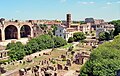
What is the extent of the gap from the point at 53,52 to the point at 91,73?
22.2 meters

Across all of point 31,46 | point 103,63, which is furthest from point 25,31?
point 103,63

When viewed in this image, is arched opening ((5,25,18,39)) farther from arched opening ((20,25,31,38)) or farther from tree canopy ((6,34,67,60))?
tree canopy ((6,34,67,60))

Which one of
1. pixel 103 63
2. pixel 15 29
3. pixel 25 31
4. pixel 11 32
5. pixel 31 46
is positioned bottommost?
pixel 31 46

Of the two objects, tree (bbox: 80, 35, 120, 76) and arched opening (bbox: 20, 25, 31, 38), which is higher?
arched opening (bbox: 20, 25, 31, 38)

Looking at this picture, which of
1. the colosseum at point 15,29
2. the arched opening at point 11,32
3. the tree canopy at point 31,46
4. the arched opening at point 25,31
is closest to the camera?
the tree canopy at point 31,46

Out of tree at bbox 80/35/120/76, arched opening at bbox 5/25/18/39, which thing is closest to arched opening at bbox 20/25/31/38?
arched opening at bbox 5/25/18/39

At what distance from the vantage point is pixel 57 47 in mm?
47875

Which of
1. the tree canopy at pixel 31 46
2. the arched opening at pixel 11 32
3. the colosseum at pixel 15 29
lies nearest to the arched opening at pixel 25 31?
the colosseum at pixel 15 29

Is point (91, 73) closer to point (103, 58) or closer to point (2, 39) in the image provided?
point (103, 58)

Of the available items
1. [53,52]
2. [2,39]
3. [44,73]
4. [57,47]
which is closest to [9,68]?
[44,73]

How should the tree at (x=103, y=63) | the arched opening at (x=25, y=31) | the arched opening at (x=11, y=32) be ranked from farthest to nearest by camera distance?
1. the arched opening at (x=25, y=31)
2. the arched opening at (x=11, y=32)
3. the tree at (x=103, y=63)

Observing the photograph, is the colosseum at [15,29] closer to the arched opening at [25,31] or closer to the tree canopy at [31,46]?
the arched opening at [25,31]

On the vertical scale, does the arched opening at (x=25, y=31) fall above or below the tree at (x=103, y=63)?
above

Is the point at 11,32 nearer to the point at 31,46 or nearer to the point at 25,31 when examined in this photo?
the point at 25,31
